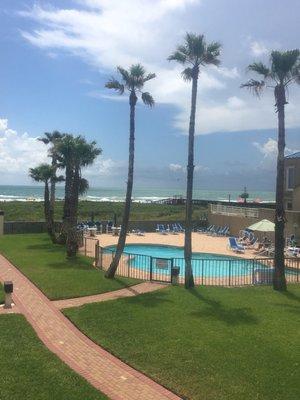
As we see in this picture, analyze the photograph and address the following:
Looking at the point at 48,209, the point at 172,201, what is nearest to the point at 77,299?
the point at 48,209

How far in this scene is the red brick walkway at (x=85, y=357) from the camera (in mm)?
8391

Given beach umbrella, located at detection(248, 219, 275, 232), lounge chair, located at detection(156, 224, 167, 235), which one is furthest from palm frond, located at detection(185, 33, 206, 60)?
lounge chair, located at detection(156, 224, 167, 235)

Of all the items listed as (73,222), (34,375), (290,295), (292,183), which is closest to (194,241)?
(292,183)

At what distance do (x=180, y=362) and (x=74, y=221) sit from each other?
16.2 meters

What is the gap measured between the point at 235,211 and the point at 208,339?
91.0 ft

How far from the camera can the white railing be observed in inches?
1383

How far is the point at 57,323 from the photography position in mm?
12617

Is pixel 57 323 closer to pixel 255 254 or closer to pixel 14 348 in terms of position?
pixel 14 348

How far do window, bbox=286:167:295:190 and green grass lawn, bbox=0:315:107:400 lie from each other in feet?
87.9

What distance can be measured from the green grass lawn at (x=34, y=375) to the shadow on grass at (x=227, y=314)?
16.7ft

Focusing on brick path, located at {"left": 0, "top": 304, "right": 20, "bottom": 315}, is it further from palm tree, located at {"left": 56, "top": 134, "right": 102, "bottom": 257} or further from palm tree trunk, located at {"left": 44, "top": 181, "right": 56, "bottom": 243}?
palm tree trunk, located at {"left": 44, "top": 181, "right": 56, "bottom": 243}

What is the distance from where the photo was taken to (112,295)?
16359 mm

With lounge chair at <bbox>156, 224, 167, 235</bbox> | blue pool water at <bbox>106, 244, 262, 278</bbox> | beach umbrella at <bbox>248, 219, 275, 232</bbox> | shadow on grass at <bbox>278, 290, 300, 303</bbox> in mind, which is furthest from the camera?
lounge chair at <bbox>156, 224, 167, 235</bbox>

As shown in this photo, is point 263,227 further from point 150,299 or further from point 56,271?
point 150,299
